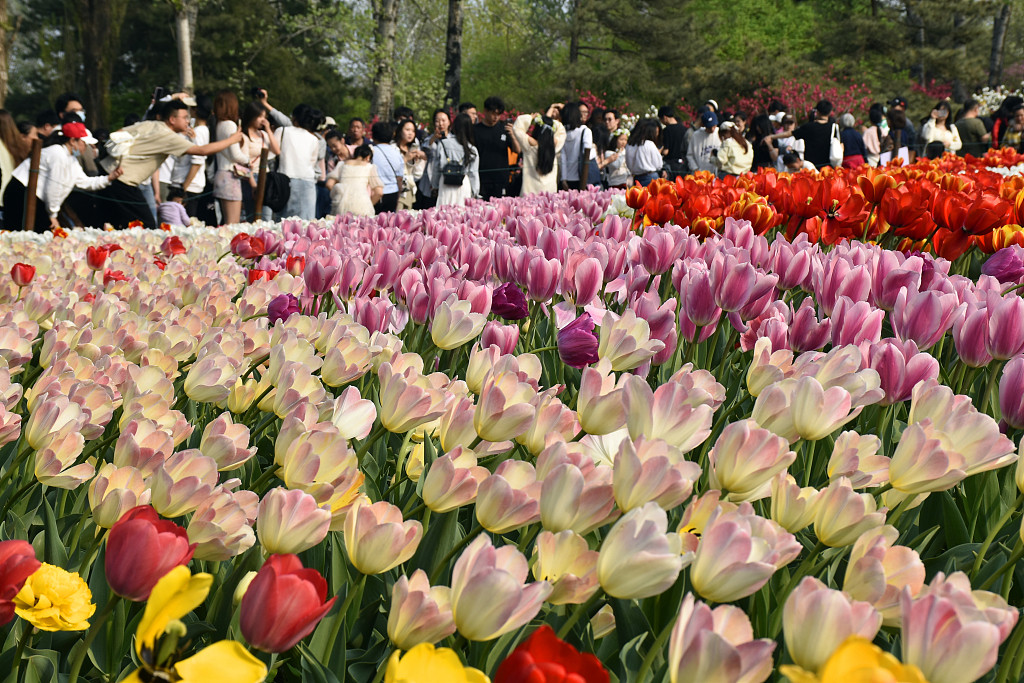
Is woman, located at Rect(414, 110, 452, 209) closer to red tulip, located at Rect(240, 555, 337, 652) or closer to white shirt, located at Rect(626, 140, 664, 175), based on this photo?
white shirt, located at Rect(626, 140, 664, 175)

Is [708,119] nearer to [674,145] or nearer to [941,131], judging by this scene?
[674,145]

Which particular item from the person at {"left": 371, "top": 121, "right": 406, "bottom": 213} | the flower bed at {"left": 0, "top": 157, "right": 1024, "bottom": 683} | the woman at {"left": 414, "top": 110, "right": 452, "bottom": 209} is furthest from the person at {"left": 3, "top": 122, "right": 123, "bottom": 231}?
the flower bed at {"left": 0, "top": 157, "right": 1024, "bottom": 683}

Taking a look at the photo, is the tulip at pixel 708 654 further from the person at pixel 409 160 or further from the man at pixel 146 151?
the person at pixel 409 160

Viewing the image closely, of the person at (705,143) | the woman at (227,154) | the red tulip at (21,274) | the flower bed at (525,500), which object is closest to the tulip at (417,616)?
the flower bed at (525,500)

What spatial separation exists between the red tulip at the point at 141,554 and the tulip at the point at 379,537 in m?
0.16

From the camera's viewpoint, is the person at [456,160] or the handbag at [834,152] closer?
the person at [456,160]

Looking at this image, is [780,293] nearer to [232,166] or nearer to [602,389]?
[602,389]

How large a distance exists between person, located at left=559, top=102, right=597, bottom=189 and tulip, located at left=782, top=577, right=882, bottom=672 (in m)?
12.2

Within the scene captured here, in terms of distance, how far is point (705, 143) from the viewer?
14.3 m

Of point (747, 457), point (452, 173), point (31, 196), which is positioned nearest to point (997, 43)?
point (452, 173)

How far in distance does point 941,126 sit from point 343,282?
1628cm

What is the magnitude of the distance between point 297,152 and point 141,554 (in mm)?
9340

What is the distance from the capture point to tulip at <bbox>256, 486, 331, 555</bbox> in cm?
90

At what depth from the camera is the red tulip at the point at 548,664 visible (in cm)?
66
